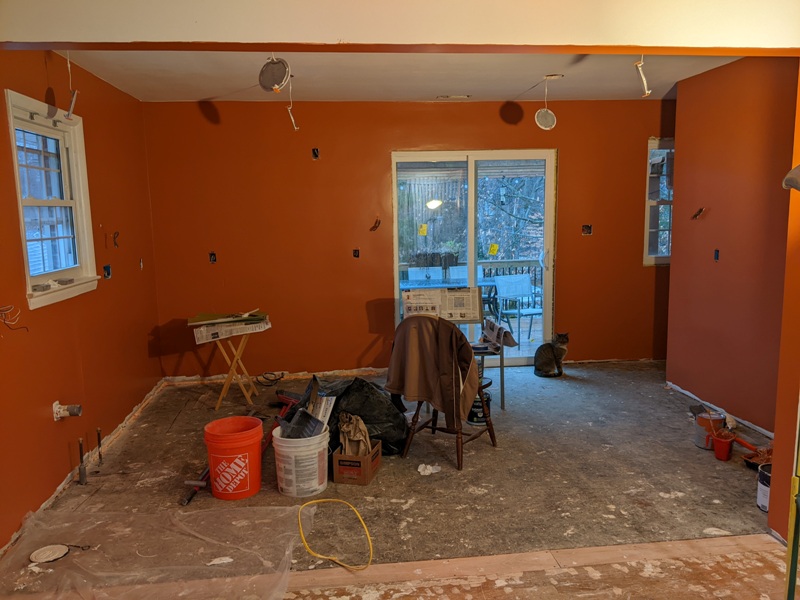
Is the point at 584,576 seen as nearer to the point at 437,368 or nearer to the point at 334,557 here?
the point at 334,557

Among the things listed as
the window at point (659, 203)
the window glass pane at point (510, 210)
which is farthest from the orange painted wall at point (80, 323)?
the window at point (659, 203)

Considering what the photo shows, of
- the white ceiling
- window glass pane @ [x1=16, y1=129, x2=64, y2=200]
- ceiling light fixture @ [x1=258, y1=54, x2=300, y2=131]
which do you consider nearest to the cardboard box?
ceiling light fixture @ [x1=258, y1=54, x2=300, y2=131]

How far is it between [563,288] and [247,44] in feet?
13.4

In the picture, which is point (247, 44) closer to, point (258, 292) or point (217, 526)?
point (217, 526)

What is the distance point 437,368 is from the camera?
3.49 m

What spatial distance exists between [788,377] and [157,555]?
9.47ft

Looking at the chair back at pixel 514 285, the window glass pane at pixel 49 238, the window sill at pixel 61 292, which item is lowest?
the chair back at pixel 514 285

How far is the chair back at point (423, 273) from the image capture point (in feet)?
18.4

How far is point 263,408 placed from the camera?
468cm

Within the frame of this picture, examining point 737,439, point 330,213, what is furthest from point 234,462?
point 737,439

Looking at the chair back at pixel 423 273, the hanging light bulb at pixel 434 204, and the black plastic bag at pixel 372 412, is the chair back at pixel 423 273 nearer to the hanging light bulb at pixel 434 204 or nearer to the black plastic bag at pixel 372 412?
the hanging light bulb at pixel 434 204

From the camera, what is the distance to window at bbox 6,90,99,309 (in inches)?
121

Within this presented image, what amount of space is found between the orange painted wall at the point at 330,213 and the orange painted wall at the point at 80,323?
306mm

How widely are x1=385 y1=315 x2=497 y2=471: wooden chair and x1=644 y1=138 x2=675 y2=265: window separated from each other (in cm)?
306
